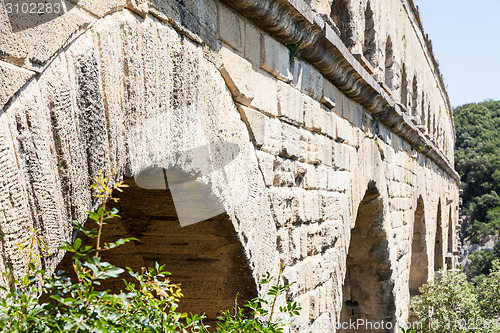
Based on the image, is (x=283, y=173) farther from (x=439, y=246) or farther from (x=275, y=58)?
(x=439, y=246)

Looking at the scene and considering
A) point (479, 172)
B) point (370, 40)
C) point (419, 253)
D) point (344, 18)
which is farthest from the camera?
point (479, 172)

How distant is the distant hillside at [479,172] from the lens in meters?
33.4

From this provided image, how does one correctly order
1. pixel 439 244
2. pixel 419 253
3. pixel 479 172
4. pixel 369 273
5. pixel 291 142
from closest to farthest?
pixel 291 142 → pixel 369 273 → pixel 419 253 → pixel 439 244 → pixel 479 172

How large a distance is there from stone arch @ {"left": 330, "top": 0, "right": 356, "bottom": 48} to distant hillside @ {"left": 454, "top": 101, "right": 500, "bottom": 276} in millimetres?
25681

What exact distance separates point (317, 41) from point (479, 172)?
37800mm

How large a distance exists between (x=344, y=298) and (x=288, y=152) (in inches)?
183

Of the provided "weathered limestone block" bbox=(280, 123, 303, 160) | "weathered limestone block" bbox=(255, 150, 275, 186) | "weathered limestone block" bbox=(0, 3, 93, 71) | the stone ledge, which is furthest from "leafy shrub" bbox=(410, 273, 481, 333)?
"weathered limestone block" bbox=(0, 3, 93, 71)

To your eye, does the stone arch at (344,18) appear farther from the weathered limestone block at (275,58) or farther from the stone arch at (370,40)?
the weathered limestone block at (275,58)

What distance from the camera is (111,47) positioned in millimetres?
1950

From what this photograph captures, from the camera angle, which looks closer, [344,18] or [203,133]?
[203,133]

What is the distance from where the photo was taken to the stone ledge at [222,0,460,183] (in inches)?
122

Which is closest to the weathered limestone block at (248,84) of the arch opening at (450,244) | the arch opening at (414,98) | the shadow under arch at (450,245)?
the arch opening at (414,98)

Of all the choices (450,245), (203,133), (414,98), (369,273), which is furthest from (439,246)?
(203,133)

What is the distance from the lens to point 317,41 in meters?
3.86
